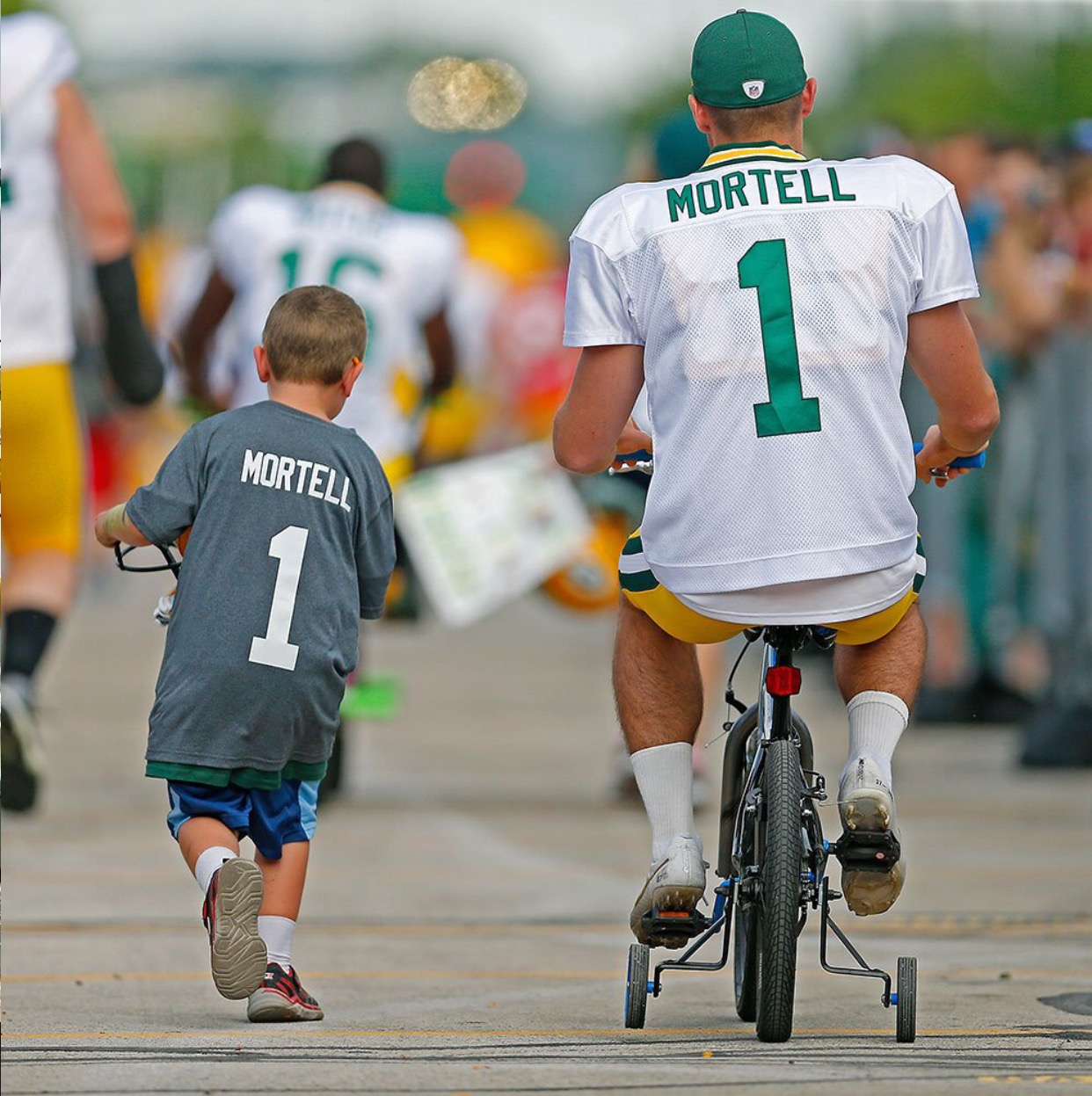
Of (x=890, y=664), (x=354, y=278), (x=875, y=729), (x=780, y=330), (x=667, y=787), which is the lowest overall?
(x=667, y=787)

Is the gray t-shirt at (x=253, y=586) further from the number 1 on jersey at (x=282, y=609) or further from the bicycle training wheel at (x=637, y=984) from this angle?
the bicycle training wheel at (x=637, y=984)

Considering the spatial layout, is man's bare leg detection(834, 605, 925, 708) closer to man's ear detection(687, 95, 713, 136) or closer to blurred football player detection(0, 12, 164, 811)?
man's ear detection(687, 95, 713, 136)

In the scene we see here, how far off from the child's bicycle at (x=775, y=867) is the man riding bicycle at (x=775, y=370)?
0.19 feet

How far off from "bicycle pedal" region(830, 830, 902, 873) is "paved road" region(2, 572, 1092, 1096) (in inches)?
13.2

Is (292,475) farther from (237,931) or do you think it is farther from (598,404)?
(237,931)

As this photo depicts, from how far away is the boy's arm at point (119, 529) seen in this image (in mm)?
5383

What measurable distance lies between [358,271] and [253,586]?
479 centimetres

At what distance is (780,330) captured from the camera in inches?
202

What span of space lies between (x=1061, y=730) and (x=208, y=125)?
139 meters

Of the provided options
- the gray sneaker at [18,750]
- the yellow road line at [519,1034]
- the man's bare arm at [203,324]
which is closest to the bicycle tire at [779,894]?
the yellow road line at [519,1034]

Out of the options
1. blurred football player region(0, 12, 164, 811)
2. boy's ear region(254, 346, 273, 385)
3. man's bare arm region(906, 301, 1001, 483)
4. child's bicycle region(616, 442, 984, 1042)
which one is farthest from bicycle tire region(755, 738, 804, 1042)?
blurred football player region(0, 12, 164, 811)

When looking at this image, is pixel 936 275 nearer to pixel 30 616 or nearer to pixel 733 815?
pixel 733 815

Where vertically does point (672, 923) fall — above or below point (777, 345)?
below

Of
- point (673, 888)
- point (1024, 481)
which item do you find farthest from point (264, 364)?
point (1024, 481)
